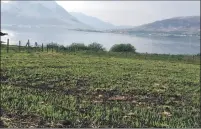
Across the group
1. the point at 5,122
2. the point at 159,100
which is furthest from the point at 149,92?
the point at 5,122

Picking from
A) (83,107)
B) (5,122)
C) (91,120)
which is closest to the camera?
(5,122)

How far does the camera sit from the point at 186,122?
45.1 ft

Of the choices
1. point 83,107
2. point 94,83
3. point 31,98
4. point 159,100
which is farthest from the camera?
point 94,83

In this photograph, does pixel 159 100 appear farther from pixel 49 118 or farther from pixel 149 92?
Answer: pixel 49 118

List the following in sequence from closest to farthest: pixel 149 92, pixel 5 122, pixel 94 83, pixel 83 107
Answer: pixel 5 122 → pixel 83 107 → pixel 149 92 → pixel 94 83

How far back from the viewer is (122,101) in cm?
1831

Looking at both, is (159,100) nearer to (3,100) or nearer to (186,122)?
(186,122)

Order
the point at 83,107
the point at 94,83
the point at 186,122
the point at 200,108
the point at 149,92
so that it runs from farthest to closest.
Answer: the point at 94,83
the point at 149,92
the point at 200,108
the point at 83,107
the point at 186,122

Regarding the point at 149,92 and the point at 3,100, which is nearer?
the point at 3,100

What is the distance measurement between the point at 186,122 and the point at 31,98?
22.7 feet

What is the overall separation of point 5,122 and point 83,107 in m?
4.32

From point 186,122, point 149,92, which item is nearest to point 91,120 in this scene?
point 186,122

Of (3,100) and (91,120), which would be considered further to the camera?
(3,100)

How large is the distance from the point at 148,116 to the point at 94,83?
10.9 m
